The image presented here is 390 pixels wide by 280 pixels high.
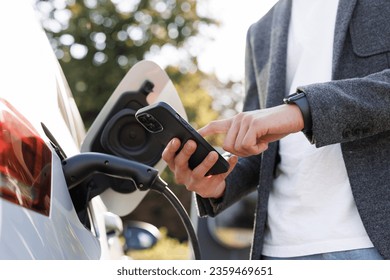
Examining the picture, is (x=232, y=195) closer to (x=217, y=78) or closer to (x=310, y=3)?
(x=310, y=3)

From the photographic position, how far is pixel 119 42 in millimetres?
16688

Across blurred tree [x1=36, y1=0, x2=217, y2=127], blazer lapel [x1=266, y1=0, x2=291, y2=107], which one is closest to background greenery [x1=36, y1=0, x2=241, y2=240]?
blurred tree [x1=36, y1=0, x2=217, y2=127]

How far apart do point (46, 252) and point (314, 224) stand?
93cm

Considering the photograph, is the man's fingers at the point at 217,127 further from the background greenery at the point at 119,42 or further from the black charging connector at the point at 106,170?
the background greenery at the point at 119,42

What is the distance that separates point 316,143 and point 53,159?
0.65m

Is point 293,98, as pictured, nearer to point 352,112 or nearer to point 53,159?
point 352,112

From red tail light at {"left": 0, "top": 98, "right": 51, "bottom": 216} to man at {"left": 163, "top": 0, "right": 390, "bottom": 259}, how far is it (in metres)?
0.45

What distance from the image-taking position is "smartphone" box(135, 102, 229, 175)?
166 centimetres

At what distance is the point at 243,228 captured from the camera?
7.94m

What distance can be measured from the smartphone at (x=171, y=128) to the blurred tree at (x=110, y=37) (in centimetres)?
1416

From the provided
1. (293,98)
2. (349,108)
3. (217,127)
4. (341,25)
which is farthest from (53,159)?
(341,25)

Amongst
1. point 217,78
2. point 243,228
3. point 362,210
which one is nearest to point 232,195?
point 362,210

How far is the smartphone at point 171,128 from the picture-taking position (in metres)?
1.66

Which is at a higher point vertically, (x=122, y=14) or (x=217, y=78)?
(x=122, y=14)
